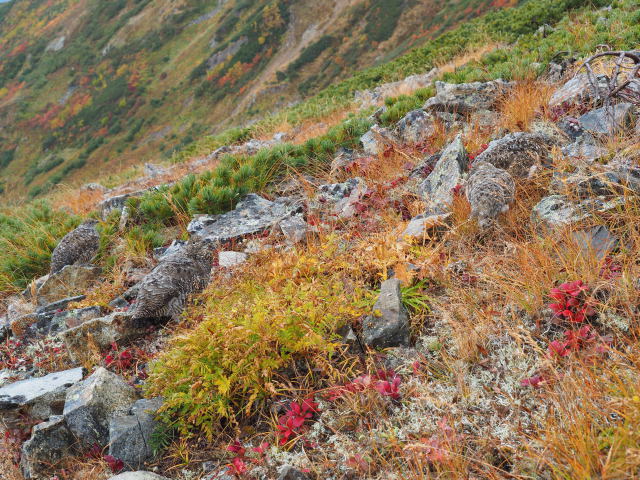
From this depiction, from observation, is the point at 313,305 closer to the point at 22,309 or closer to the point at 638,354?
the point at 638,354

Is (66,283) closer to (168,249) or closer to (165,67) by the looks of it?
(168,249)

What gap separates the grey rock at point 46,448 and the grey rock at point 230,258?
2263 millimetres

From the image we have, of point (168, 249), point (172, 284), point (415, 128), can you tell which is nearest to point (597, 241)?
point (172, 284)

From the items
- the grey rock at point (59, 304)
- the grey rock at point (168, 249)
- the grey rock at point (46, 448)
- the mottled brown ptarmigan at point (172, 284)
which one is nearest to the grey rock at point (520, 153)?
the mottled brown ptarmigan at point (172, 284)

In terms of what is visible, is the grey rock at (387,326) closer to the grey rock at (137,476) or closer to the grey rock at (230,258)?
the grey rock at (137,476)

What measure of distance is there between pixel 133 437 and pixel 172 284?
7.09 feet

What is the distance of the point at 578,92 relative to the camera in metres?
5.79

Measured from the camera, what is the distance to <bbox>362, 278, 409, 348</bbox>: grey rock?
332 centimetres

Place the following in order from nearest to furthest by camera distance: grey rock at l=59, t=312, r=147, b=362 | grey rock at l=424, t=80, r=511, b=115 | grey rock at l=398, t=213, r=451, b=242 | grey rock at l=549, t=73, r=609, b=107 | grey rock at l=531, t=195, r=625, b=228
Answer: grey rock at l=531, t=195, r=625, b=228 → grey rock at l=398, t=213, r=451, b=242 → grey rock at l=59, t=312, r=147, b=362 → grey rock at l=549, t=73, r=609, b=107 → grey rock at l=424, t=80, r=511, b=115

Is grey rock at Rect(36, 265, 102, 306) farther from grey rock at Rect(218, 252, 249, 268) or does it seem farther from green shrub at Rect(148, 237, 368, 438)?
green shrub at Rect(148, 237, 368, 438)

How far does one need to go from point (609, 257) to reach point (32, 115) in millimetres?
89327

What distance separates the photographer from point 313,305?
3.39 meters

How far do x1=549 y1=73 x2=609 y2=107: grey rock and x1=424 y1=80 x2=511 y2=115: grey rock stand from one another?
51.8 inches

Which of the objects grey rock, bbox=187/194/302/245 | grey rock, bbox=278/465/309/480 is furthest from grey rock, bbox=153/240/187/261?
grey rock, bbox=278/465/309/480
